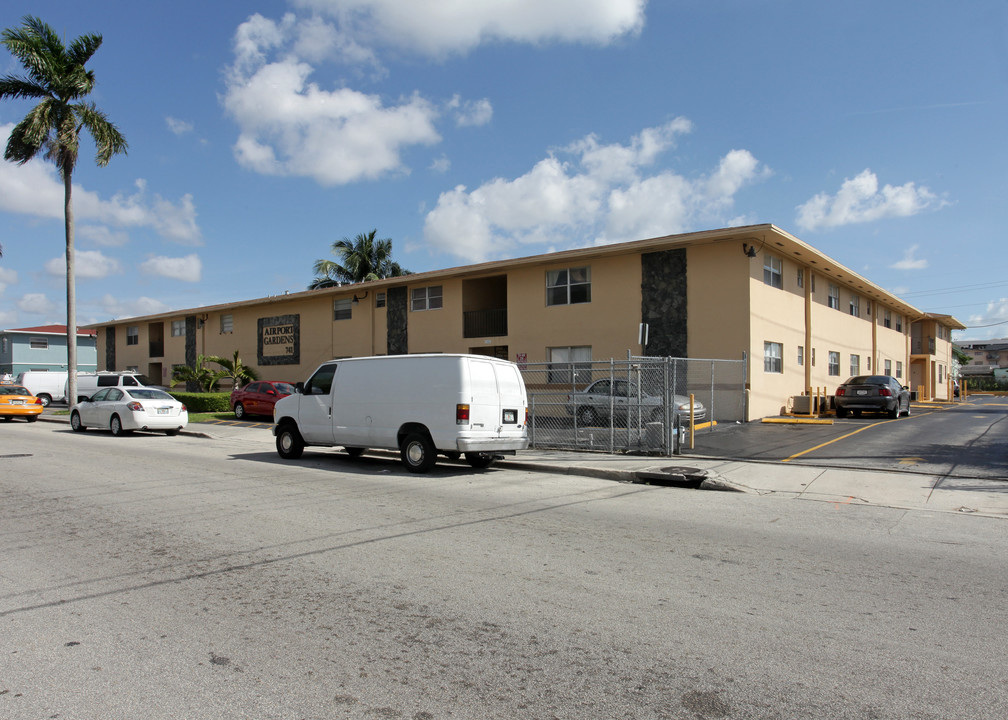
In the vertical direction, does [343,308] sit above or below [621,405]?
above

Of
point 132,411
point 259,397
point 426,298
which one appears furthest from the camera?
point 426,298

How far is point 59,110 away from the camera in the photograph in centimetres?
2622

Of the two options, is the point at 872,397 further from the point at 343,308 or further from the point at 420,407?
the point at 343,308

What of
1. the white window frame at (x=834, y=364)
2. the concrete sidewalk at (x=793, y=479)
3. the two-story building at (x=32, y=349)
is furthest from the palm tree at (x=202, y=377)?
the two-story building at (x=32, y=349)

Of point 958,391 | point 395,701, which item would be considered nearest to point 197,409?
point 395,701

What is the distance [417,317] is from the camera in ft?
93.1

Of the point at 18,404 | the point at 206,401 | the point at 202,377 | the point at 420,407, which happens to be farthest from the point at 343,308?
the point at 420,407

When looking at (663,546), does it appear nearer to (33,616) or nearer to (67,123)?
(33,616)

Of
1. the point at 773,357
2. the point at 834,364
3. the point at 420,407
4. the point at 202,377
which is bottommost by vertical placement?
the point at 420,407

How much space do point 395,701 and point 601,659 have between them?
45.9 inches

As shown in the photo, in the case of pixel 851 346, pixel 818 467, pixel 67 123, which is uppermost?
pixel 67 123

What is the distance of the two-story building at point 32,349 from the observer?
178 feet

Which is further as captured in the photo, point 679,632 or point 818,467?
point 818,467

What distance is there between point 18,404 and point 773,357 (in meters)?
26.9
